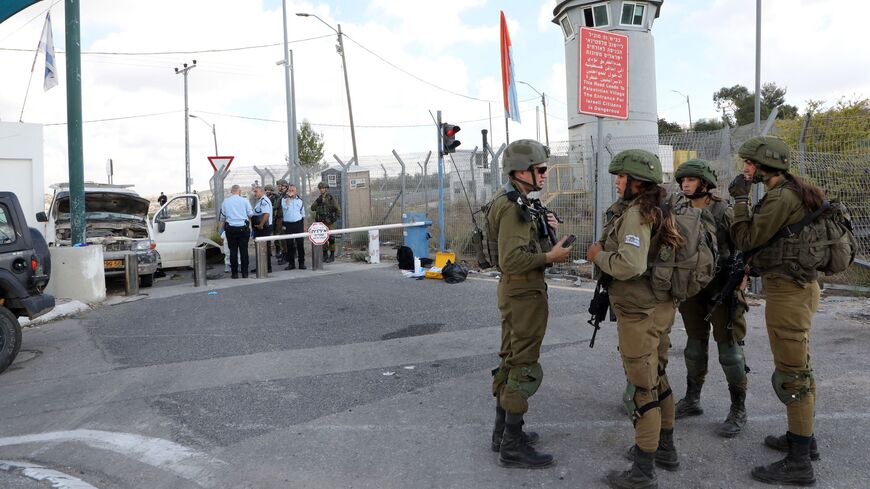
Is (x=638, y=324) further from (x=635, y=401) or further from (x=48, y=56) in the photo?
(x=48, y=56)

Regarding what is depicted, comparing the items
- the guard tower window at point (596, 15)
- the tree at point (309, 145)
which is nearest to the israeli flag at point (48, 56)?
the guard tower window at point (596, 15)

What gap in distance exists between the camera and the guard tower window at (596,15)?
25469 millimetres

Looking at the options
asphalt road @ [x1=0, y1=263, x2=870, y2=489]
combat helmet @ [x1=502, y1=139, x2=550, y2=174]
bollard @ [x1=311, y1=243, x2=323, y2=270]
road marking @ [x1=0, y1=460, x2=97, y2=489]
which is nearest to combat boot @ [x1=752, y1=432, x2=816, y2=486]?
asphalt road @ [x1=0, y1=263, x2=870, y2=489]

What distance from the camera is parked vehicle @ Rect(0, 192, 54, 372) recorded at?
6.16 m

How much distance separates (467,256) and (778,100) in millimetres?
46119

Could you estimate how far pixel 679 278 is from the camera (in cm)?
336

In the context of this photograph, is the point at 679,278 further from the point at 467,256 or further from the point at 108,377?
the point at 467,256

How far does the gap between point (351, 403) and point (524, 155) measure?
7.79 feet

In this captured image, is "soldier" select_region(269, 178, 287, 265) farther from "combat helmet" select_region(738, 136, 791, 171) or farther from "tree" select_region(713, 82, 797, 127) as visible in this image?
"tree" select_region(713, 82, 797, 127)

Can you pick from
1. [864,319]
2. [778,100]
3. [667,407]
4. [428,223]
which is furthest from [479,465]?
[778,100]

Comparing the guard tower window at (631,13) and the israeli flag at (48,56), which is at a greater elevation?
the guard tower window at (631,13)

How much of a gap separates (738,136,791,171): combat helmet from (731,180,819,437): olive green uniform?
0.42 feet

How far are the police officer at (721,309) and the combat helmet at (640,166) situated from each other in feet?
2.64

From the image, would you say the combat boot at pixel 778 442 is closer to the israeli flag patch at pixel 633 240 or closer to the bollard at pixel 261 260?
the israeli flag patch at pixel 633 240
